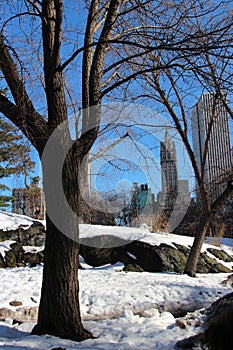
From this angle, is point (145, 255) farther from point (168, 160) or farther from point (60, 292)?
point (60, 292)

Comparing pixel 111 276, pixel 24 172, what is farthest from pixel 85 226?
pixel 24 172

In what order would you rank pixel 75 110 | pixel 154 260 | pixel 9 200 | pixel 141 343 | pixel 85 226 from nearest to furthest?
pixel 141 343 < pixel 75 110 < pixel 154 260 < pixel 85 226 < pixel 9 200

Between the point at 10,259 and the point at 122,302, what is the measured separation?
4131 millimetres

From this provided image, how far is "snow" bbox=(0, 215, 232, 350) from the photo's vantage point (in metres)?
3.70

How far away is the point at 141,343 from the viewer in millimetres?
3734

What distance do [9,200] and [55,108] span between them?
712 inches

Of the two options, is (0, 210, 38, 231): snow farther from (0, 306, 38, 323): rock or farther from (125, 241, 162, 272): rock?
(0, 306, 38, 323): rock

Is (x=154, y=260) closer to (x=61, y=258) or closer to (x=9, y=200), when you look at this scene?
(x=61, y=258)

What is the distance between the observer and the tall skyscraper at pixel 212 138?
9250mm

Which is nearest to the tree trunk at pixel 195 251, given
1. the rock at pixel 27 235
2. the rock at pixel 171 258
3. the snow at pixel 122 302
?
the snow at pixel 122 302

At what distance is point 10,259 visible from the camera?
9.44 metres

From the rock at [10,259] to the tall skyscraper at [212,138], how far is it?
209 inches

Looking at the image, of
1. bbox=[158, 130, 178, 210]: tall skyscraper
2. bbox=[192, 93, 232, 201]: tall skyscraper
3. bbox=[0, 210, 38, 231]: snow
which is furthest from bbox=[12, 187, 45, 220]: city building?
bbox=[192, 93, 232, 201]: tall skyscraper

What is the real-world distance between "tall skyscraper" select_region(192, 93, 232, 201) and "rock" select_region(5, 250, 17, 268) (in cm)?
530
